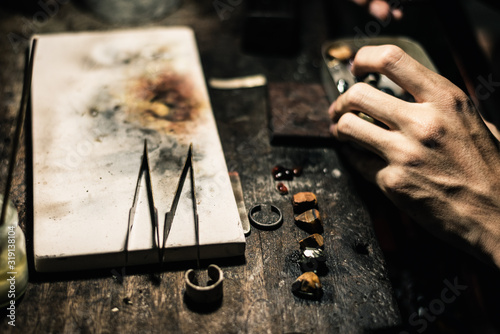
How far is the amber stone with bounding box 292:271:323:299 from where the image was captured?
81 centimetres

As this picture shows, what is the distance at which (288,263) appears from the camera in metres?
0.87

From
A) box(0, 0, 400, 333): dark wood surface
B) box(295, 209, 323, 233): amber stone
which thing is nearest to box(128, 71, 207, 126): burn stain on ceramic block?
box(0, 0, 400, 333): dark wood surface

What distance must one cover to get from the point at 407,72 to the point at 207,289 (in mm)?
672

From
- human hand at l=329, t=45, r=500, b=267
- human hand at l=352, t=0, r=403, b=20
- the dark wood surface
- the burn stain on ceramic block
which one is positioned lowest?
the dark wood surface

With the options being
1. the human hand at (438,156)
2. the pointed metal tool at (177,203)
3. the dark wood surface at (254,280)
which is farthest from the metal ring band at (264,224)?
the human hand at (438,156)

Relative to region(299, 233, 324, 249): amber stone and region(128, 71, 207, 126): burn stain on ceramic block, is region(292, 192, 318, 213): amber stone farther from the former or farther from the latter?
region(128, 71, 207, 126): burn stain on ceramic block

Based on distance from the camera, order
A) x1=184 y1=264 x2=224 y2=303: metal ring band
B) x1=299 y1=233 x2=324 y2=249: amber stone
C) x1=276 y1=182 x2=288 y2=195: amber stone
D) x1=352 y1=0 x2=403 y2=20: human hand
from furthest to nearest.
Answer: x1=352 y1=0 x2=403 y2=20: human hand, x1=276 y1=182 x2=288 y2=195: amber stone, x1=299 y1=233 x2=324 y2=249: amber stone, x1=184 y1=264 x2=224 y2=303: metal ring band

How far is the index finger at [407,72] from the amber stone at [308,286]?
0.50 meters

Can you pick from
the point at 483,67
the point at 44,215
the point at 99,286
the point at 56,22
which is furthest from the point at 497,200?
→ the point at 56,22

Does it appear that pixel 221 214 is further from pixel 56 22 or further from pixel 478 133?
pixel 56 22

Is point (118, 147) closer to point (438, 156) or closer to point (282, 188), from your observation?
point (282, 188)

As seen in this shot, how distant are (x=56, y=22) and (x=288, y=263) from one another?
1312 mm

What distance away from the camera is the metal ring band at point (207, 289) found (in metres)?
0.75

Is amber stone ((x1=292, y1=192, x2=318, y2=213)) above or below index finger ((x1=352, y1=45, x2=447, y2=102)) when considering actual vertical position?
below
